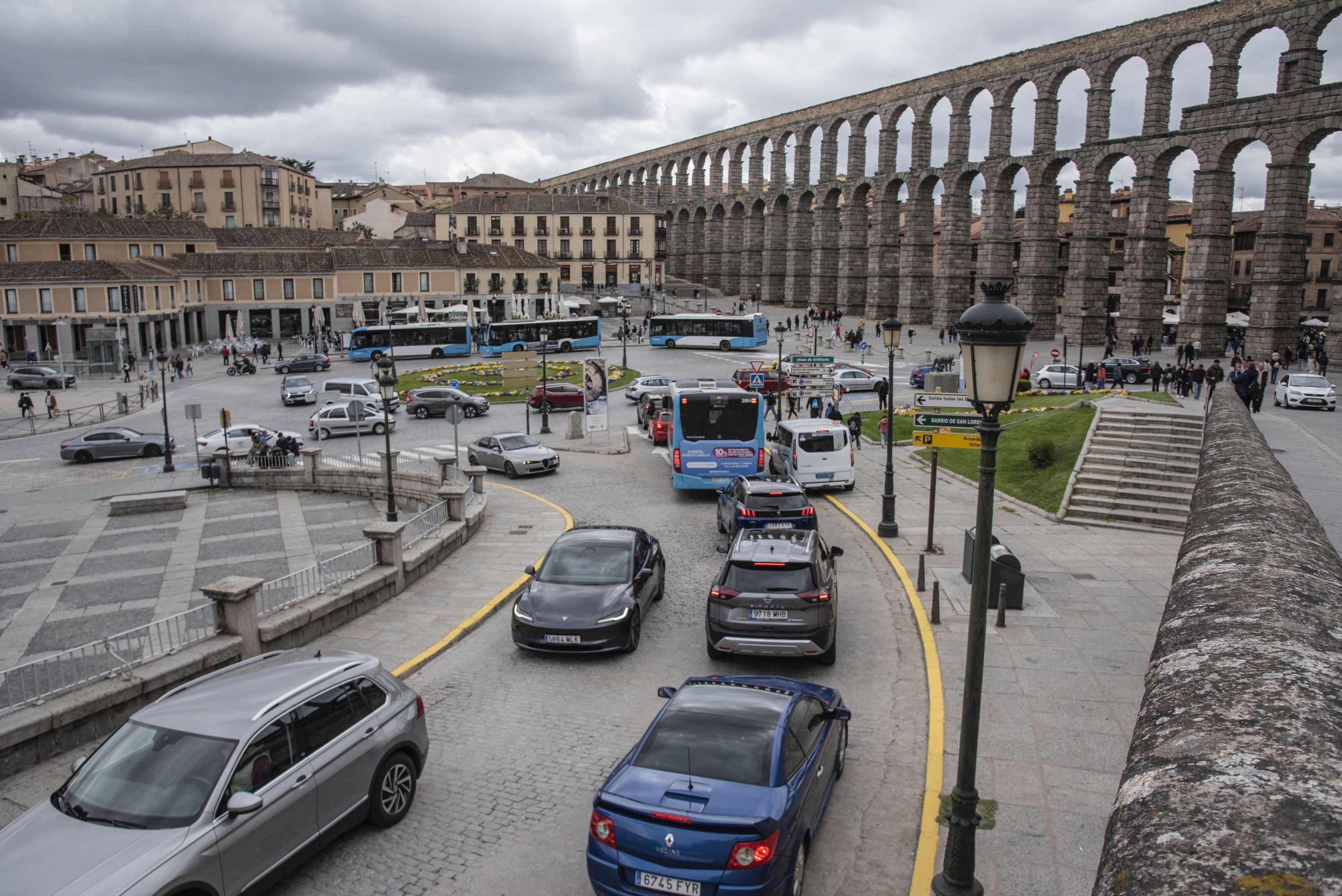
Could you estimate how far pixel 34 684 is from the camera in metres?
9.03

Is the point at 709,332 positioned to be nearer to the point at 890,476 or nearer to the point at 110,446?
the point at 110,446

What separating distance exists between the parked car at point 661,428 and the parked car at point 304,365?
3040 cm

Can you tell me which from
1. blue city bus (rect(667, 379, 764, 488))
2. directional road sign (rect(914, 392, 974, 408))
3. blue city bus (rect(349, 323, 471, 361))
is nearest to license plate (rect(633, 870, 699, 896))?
directional road sign (rect(914, 392, 974, 408))

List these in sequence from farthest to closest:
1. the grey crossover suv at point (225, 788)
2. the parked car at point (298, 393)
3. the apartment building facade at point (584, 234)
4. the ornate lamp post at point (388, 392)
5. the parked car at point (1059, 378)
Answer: the apartment building facade at point (584, 234) → the parked car at point (298, 393) → the parked car at point (1059, 378) → the ornate lamp post at point (388, 392) → the grey crossover suv at point (225, 788)

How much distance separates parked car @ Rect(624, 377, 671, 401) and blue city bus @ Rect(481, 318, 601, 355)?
1668cm

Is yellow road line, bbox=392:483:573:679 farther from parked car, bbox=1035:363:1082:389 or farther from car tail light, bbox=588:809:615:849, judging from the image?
parked car, bbox=1035:363:1082:389

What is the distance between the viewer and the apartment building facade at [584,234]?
9588 cm

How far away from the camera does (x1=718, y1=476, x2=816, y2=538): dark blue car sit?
1706 cm

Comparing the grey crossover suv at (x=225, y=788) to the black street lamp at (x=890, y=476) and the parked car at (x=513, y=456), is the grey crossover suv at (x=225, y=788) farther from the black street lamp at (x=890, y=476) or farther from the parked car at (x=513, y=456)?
the parked car at (x=513, y=456)

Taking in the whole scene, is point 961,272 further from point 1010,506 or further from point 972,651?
point 972,651

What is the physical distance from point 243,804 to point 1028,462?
21.7m

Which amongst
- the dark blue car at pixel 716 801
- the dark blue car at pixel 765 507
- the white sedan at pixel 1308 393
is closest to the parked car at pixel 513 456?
the dark blue car at pixel 765 507

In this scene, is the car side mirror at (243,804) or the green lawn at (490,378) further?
the green lawn at (490,378)

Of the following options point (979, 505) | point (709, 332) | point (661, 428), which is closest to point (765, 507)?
point (979, 505)
